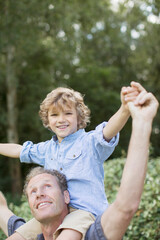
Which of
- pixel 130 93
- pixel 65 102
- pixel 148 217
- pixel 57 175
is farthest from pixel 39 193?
pixel 148 217

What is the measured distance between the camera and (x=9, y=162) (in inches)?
503

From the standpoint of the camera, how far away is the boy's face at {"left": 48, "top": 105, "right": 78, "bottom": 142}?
2475 millimetres

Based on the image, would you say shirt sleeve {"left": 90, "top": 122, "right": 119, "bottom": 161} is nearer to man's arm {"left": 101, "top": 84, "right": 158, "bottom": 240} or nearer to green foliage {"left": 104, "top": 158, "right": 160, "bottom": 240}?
man's arm {"left": 101, "top": 84, "right": 158, "bottom": 240}

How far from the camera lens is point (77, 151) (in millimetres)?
2396

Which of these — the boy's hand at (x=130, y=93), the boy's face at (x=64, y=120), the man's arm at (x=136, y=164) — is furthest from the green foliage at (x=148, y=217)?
the boy's hand at (x=130, y=93)

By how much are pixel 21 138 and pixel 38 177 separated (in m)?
10.9

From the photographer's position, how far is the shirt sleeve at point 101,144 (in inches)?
84.8

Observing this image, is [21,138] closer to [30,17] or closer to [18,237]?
[30,17]

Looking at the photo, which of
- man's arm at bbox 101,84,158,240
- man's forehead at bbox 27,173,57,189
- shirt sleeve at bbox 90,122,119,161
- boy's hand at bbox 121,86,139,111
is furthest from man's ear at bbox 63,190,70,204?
boy's hand at bbox 121,86,139,111

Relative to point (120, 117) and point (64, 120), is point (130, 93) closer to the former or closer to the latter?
point (120, 117)

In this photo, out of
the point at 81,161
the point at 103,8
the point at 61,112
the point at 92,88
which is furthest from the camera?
the point at 92,88

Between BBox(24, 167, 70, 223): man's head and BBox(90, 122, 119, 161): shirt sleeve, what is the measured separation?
0.34 metres

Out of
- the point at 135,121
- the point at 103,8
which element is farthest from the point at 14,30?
the point at 135,121

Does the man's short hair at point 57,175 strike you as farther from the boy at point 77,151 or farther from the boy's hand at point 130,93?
the boy's hand at point 130,93
